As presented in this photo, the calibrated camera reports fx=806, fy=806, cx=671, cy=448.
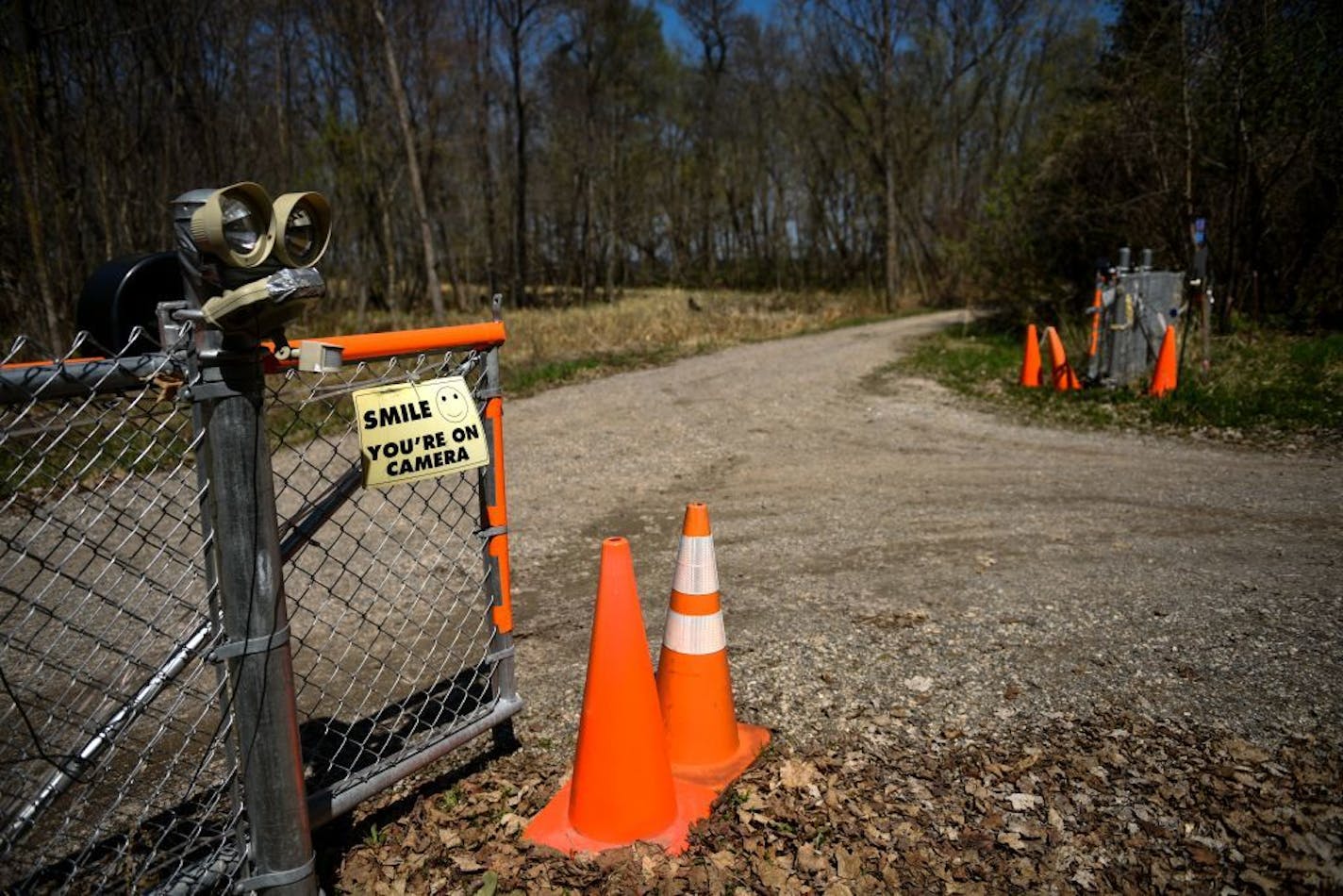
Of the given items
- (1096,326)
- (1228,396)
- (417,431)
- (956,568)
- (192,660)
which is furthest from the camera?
(1096,326)

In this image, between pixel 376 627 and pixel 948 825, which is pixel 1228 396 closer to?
pixel 948 825

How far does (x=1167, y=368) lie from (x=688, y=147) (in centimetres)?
3529

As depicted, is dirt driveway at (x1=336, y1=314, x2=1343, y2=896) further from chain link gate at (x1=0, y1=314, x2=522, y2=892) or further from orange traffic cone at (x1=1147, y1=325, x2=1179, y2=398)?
orange traffic cone at (x1=1147, y1=325, x2=1179, y2=398)

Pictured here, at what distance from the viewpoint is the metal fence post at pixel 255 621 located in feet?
6.14

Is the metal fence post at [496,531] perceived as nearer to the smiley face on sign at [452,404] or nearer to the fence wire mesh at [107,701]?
the smiley face on sign at [452,404]

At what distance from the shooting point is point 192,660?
132 inches

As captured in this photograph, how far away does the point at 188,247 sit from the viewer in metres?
1.77

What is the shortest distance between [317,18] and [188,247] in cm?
2456

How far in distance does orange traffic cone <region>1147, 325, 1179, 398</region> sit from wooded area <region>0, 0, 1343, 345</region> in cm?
409

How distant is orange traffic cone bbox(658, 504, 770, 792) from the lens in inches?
115

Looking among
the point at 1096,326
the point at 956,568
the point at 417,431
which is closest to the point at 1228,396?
the point at 1096,326

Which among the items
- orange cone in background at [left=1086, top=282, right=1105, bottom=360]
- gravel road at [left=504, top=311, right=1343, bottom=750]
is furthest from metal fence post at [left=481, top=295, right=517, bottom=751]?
orange cone in background at [left=1086, top=282, right=1105, bottom=360]

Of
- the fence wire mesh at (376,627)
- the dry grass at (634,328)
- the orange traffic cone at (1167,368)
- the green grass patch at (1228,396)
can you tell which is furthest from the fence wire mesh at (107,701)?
the orange traffic cone at (1167,368)

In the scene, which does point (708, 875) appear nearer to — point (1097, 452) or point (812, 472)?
point (812, 472)
